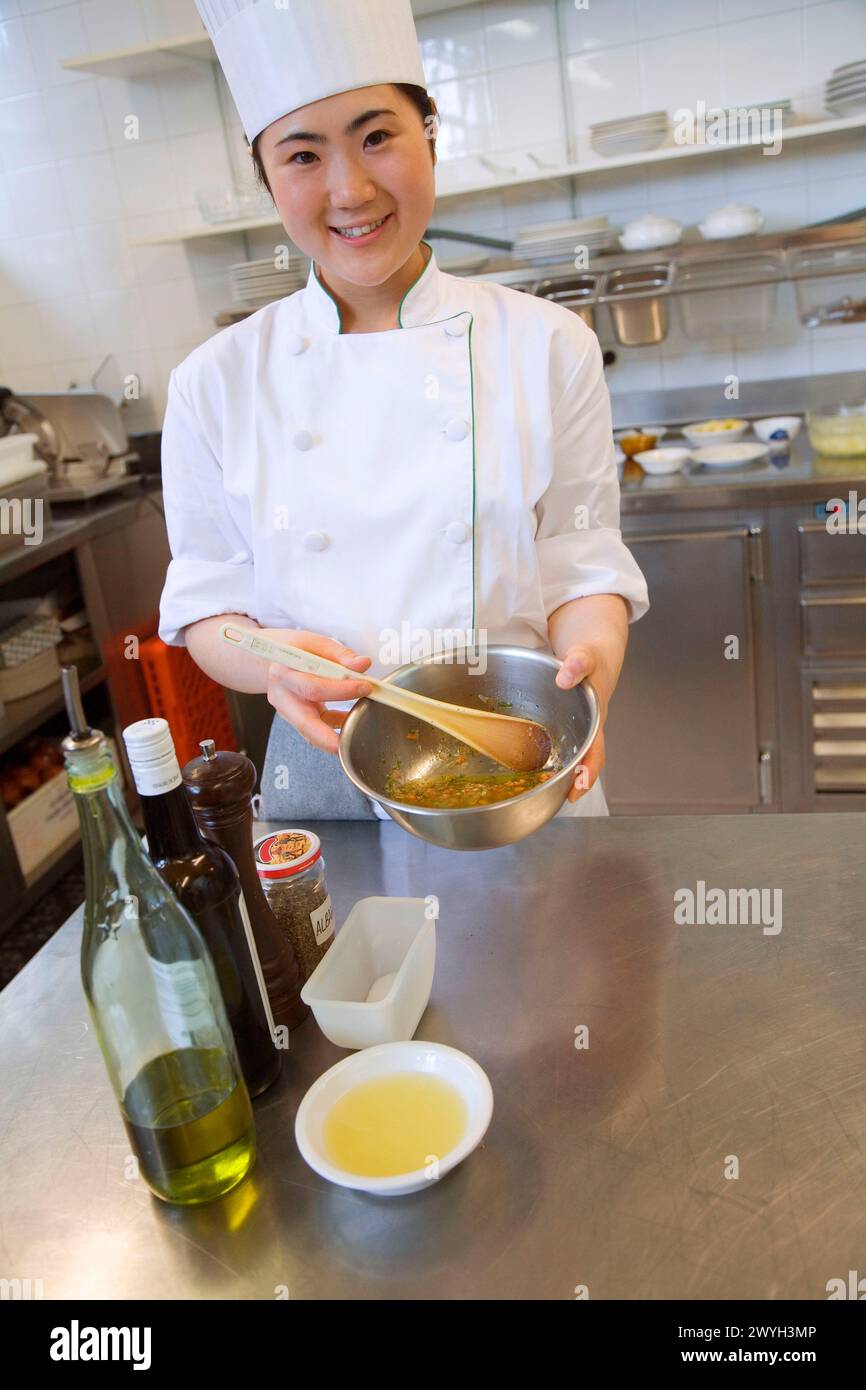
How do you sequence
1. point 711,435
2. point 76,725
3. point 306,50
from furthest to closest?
point 711,435 → point 306,50 → point 76,725

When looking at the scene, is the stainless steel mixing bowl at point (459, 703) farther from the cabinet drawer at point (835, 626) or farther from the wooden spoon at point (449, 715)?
the cabinet drawer at point (835, 626)

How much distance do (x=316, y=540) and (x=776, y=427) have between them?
6.37ft

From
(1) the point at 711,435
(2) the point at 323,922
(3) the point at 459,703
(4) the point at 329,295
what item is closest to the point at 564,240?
(1) the point at 711,435

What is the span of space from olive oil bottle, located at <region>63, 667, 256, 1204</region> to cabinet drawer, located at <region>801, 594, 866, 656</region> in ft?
6.96

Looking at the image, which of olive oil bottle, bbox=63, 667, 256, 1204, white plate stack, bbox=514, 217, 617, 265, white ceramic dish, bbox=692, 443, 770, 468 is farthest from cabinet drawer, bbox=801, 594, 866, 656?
olive oil bottle, bbox=63, 667, 256, 1204

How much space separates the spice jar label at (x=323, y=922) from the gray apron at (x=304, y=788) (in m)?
0.34

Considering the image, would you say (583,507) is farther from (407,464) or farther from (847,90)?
(847,90)

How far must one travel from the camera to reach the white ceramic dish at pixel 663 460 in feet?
9.11

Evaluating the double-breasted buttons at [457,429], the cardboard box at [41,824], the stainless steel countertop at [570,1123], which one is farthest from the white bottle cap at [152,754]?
the cardboard box at [41,824]

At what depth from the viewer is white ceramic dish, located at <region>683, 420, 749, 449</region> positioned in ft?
9.82

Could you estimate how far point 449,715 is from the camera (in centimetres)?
105

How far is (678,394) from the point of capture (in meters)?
3.18

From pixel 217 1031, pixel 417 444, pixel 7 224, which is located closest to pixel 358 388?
pixel 417 444

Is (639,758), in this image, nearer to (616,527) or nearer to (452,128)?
(616,527)
